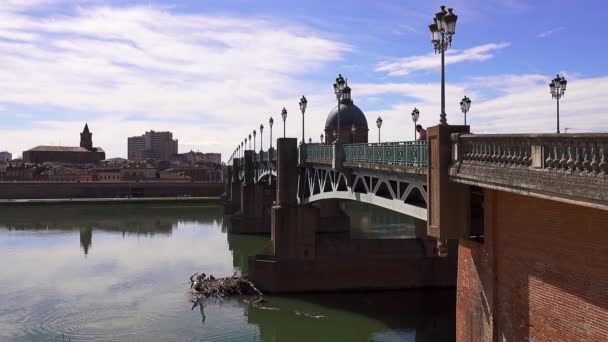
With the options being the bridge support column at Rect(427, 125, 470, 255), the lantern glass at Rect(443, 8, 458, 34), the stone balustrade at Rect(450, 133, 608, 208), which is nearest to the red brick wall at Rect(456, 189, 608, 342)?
the bridge support column at Rect(427, 125, 470, 255)

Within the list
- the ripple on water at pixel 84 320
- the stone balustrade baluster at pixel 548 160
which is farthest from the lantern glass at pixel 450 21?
the ripple on water at pixel 84 320

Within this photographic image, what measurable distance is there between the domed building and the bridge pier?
142 ft

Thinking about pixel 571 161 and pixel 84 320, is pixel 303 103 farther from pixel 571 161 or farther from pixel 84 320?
pixel 571 161

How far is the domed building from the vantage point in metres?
72.2

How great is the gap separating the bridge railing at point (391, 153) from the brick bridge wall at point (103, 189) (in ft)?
266

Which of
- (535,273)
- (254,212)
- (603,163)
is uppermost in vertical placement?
(603,163)

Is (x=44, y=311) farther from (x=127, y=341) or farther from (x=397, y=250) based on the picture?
(x=397, y=250)

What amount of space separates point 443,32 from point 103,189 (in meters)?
95.7

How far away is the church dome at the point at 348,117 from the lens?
72.9 metres

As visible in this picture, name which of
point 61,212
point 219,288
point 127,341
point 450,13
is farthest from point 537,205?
point 61,212

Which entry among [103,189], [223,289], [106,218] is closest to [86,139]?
[103,189]

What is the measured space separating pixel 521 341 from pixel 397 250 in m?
17.1

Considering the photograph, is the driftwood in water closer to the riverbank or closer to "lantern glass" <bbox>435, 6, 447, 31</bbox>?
"lantern glass" <bbox>435, 6, 447, 31</bbox>

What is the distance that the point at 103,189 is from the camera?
101 metres
